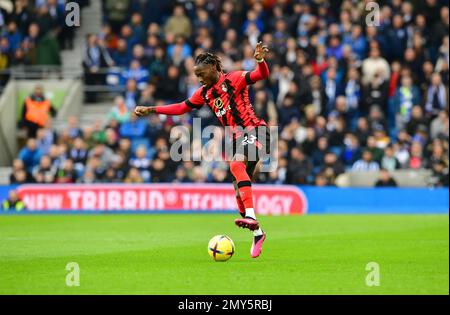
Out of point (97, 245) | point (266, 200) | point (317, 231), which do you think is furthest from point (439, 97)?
point (97, 245)

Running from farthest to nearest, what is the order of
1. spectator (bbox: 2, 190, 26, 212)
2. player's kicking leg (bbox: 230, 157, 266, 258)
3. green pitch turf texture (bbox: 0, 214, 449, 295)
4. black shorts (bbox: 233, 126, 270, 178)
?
spectator (bbox: 2, 190, 26, 212)
black shorts (bbox: 233, 126, 270, 178)
player's kicking leg (bbox: 230, 157, 266, 258)
green pitch turf texture (bbox: 0, 214, 449, 295)

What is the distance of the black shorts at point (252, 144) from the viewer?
1391 centimetres

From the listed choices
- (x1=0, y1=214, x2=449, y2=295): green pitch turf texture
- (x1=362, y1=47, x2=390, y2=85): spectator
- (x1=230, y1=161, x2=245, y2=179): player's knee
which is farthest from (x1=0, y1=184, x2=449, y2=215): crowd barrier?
(x1=230, y1=161, x2=245, y2=179): player's knee

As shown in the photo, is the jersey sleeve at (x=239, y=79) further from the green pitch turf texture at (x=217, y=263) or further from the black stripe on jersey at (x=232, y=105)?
the green pitch turf texture at (x=217, y=263)

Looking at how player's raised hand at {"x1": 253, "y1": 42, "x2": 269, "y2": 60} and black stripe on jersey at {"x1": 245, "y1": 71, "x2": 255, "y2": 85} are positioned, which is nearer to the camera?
player's raised hand at {"x1": 253, "y1": 42, "x2": 269, "y2": 60}

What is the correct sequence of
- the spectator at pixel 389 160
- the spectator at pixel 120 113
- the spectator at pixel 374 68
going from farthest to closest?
the spectator at pixel 120 113 < the spectator at pixel 374 68 < the spectator at pixel 389 160

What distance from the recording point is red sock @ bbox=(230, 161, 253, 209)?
1355 centimetres

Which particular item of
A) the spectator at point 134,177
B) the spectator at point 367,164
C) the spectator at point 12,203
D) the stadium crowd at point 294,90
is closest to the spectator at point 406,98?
the stadium crowd at point 294,90

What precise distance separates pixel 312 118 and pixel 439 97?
339 cm

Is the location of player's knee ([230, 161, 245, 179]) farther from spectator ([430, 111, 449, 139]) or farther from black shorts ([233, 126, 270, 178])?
spectator ([430, 111, 449, 139])

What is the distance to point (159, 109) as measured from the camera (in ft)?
47.7

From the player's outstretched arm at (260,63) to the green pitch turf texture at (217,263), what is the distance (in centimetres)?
244

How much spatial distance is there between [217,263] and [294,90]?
14.4 m
